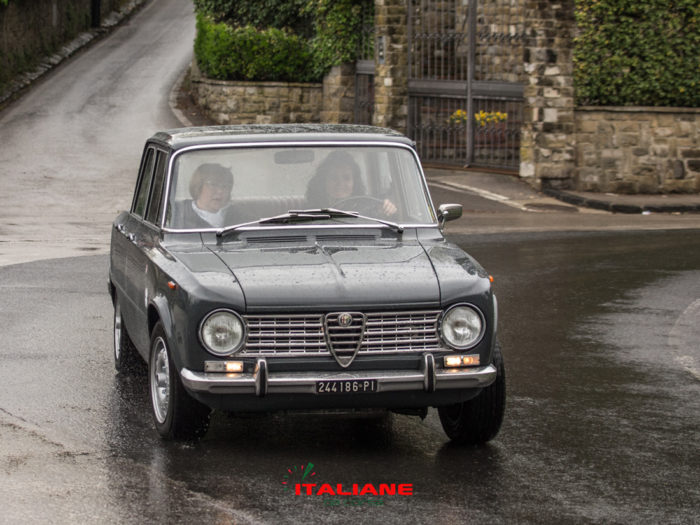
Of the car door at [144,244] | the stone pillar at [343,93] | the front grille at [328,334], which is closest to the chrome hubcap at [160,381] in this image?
the car door at [144,244]

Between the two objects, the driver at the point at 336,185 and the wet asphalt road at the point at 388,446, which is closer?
the wet asphalt road at the point at 388,446

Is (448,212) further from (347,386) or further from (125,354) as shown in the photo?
(125,354)

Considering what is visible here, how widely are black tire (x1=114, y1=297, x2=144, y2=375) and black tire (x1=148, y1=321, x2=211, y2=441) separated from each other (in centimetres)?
169

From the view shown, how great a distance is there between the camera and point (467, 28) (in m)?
24.1

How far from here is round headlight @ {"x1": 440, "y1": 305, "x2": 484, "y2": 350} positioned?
260 inches

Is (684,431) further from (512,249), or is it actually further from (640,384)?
(512,249)

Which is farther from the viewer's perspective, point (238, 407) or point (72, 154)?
point (72, 154)

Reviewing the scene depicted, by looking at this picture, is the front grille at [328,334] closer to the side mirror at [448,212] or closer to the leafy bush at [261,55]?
the side mirror at [448,212]

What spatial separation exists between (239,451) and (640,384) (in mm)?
3269

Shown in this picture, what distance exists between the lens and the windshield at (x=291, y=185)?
7703 millimetres

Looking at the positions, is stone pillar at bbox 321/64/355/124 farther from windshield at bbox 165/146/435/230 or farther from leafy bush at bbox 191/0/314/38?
windshield at bbox 165/146/435/230

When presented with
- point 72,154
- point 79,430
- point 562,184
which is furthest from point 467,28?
point 79,430

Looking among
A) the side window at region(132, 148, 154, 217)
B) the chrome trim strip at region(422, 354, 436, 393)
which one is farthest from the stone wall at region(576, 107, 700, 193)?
the chrome trim strip at region(422, 354, 436, 393)

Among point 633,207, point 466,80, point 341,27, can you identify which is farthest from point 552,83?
point 341,27
